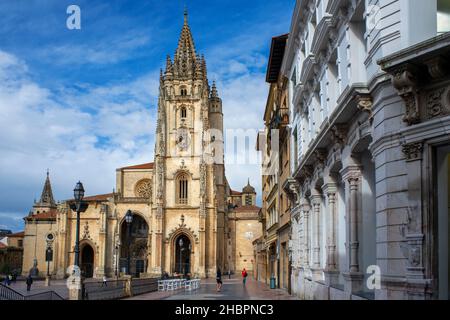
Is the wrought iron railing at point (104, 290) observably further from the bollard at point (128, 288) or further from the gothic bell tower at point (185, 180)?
the gothic bell tower at point (185, 180)

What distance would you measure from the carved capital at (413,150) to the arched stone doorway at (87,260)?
241 ft

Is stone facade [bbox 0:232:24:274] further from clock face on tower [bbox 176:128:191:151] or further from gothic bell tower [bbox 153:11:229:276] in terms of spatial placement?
clock face on tower [bbox 176:128:191:151]

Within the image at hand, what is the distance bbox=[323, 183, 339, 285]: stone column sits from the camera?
1713 cm

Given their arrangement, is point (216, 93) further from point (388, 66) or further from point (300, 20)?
point (388, 66)

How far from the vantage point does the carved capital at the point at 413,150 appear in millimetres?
10328

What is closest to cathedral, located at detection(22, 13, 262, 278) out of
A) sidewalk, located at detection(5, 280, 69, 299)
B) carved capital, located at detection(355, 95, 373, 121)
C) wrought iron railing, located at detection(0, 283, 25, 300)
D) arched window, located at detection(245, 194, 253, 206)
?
sidewalk, located at detection(5, 280, 69, 299)

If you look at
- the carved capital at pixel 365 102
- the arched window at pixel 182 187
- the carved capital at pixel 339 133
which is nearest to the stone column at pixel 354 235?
the carved capital at pixel 339 133

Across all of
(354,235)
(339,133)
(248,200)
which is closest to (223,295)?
(354,235)

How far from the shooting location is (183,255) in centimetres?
7862

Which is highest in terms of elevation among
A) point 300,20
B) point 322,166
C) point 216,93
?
point 216,93

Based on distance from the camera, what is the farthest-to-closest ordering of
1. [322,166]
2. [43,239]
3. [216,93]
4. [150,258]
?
[216,93], [43,239], [150,258], [322,166]

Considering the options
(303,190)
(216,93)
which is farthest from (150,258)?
(303,190)
